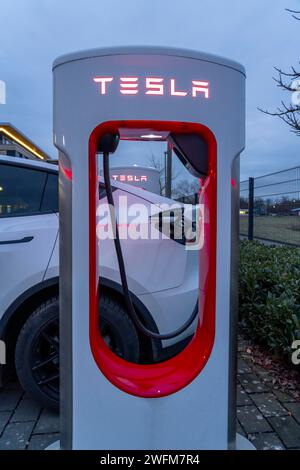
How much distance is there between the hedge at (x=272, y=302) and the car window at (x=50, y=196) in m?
1.88

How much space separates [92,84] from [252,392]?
2257mm

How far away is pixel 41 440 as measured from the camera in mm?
1910

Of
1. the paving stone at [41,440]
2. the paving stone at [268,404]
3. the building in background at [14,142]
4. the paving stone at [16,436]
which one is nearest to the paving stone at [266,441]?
the paving stone at [268,404]

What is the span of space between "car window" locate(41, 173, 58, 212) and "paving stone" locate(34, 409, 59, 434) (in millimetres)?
1332

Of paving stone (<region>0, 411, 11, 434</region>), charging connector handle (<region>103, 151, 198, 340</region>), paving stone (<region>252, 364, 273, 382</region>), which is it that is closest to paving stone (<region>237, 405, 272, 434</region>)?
paving stone (<region>252, 364, 273, 382</region>)

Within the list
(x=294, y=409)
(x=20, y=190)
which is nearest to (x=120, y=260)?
(x=20, y=190)

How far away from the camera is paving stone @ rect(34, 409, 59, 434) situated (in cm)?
200

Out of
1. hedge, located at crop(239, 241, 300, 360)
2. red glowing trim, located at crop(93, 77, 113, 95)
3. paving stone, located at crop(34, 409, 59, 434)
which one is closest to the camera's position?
red glowing trim, located at crop(93, 77, 113, 95)

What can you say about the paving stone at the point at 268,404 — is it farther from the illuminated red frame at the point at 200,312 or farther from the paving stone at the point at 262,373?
the illuminated red frame at the point at 200,312

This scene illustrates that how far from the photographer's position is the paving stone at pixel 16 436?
187 cm

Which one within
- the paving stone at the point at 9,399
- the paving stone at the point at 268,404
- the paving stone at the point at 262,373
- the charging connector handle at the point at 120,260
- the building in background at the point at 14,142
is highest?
the building in background at the point at 14,142

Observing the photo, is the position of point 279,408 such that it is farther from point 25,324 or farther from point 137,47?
point 137,47

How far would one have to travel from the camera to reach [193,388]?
5.10 ft

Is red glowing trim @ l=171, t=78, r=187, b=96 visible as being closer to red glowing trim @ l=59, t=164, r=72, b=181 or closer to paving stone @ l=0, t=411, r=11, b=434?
red glowing trim @ l=59, t=164, r=72, b=181
